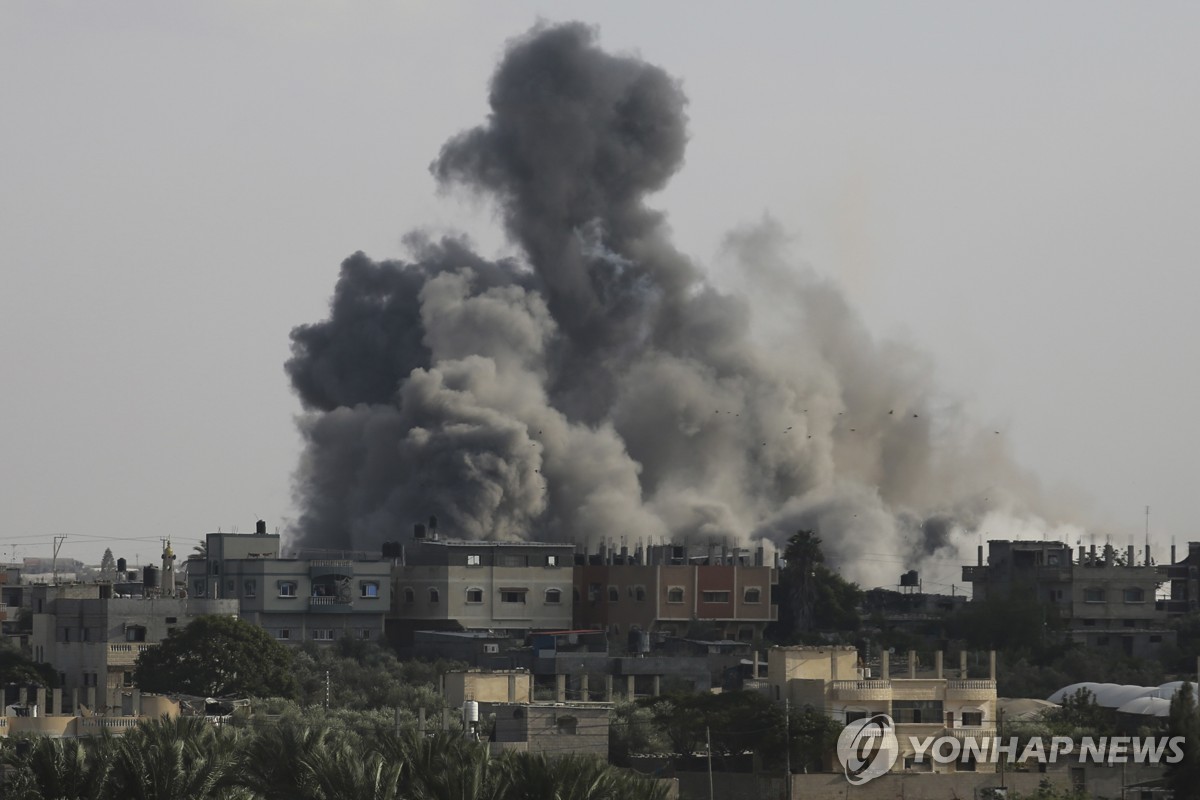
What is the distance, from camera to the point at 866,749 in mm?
53531

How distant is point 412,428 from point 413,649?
2606 centimetres

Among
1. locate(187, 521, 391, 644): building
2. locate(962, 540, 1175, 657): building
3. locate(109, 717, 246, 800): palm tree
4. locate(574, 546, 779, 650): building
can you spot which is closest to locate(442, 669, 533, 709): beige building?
locate(109, 717, 246, 800): palm tree

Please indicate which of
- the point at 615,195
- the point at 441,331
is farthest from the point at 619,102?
the point at 441,331

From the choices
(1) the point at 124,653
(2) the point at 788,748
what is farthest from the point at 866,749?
(1) the point at 124,653

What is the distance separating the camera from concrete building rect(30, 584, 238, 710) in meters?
76.3

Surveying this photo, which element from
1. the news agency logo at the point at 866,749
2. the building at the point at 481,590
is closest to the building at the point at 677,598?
the building at the point at 481,590

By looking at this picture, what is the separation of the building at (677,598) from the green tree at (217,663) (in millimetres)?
21810

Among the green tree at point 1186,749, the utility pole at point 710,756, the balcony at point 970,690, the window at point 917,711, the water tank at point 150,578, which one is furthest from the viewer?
the water tank at point 150,578

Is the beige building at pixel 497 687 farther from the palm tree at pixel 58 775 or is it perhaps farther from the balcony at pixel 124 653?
the palm tree at pixel 58 775

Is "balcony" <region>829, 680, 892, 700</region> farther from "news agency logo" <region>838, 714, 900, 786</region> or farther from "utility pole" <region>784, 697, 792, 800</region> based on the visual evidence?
"utility pole" <region>784, 697, 792, 800</region>

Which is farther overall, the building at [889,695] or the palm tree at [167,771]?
the building at [889,695]

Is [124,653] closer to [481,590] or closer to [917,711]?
[481,590]

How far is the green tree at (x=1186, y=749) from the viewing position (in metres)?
45.8

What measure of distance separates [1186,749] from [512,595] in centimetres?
4644
